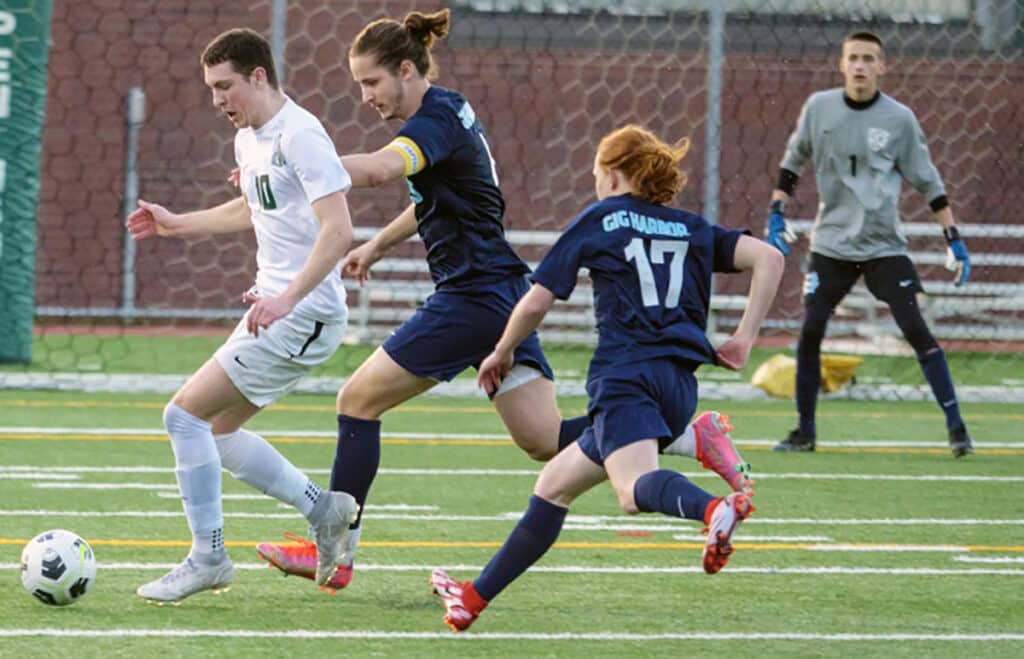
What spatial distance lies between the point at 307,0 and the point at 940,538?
1188 centimetres

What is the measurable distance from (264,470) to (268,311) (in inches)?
29.3

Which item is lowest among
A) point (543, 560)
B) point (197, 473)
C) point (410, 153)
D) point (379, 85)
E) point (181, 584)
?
point (543, 560)

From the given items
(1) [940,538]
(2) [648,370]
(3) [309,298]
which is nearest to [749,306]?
(2) [648,370]

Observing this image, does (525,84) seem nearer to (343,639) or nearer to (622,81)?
(622,81)

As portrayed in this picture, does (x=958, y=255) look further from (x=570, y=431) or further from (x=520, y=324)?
(x=520, y=324)

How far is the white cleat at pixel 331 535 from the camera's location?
5.75 m

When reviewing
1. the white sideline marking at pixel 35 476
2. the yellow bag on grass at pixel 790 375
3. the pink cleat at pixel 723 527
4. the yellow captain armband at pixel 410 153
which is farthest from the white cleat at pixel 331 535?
the yellow bag on grass at pixel 790 375

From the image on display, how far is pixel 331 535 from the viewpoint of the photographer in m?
5.76

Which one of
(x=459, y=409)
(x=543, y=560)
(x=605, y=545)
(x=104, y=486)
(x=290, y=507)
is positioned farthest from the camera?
(x=459, y=409)

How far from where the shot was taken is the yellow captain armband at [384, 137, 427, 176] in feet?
18.8

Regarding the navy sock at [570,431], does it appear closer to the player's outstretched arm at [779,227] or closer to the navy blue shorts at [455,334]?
the navy blue shorts at [455,334]

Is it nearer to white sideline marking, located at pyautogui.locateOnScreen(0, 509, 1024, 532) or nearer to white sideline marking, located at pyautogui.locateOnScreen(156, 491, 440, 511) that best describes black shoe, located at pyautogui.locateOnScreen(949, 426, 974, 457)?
white sideline marking, located at pyautogui.locateOnScreen(0, 509, 1024, 532)

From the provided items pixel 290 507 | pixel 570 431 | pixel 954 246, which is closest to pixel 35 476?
pixel 290 507

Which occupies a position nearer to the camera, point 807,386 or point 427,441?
point 807,386
